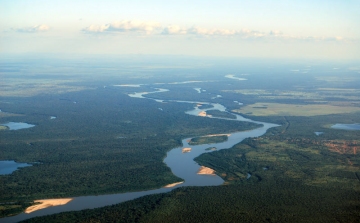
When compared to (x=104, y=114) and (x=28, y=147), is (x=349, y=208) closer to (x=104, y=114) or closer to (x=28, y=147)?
(x=28, y=147)

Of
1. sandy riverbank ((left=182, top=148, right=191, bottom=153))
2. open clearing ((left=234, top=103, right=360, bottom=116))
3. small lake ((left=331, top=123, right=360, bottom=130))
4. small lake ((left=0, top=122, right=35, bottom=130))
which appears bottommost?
sandy riverbank ((left=182, top=148, right=191, bottom=153))

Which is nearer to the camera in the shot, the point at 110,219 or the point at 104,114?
the point at 110,219

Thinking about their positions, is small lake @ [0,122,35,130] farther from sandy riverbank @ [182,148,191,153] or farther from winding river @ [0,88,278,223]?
sandy riverbank @ [182,148,191,153]

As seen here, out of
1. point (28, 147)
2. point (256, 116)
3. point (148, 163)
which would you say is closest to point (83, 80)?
point (256, 116)

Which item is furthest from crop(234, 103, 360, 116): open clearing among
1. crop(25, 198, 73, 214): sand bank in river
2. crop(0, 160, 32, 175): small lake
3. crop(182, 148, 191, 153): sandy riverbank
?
crop(25, 198, 73, 214): sand bank in river

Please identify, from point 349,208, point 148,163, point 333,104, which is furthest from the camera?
point 333,104

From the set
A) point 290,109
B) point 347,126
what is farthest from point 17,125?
point 347,126
